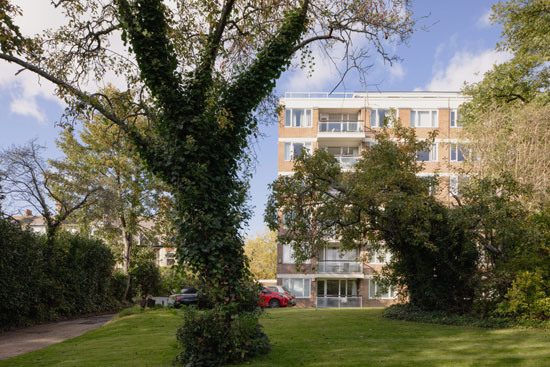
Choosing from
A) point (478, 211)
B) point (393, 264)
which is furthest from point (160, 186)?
point (478, 211)

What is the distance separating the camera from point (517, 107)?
22.7 meters

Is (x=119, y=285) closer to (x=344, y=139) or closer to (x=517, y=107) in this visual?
(x=344, y=139)

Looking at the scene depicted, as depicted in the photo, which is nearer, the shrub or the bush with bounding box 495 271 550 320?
the bush with bounding box 495 271 550 320

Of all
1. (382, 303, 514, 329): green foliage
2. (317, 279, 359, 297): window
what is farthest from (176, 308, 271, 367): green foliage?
(317, 279, 359, 297): window

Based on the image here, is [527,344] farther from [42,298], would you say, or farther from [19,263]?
[42,298]

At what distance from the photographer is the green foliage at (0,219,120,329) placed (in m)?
17.8

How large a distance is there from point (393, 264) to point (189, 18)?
12948 millimetres

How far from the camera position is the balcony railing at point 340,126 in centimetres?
4150

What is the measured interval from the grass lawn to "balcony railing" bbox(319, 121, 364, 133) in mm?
26823

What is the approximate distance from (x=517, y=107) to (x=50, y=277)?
77.4 ft

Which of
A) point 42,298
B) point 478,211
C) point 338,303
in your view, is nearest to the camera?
point 478,211

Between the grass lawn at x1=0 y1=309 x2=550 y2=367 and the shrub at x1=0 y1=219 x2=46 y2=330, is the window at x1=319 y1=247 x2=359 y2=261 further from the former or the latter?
the shrub at x1=0 y1=219 x2=46 y2=330

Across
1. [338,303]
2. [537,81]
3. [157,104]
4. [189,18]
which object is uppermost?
[537,81]

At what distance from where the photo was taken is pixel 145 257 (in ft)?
115
